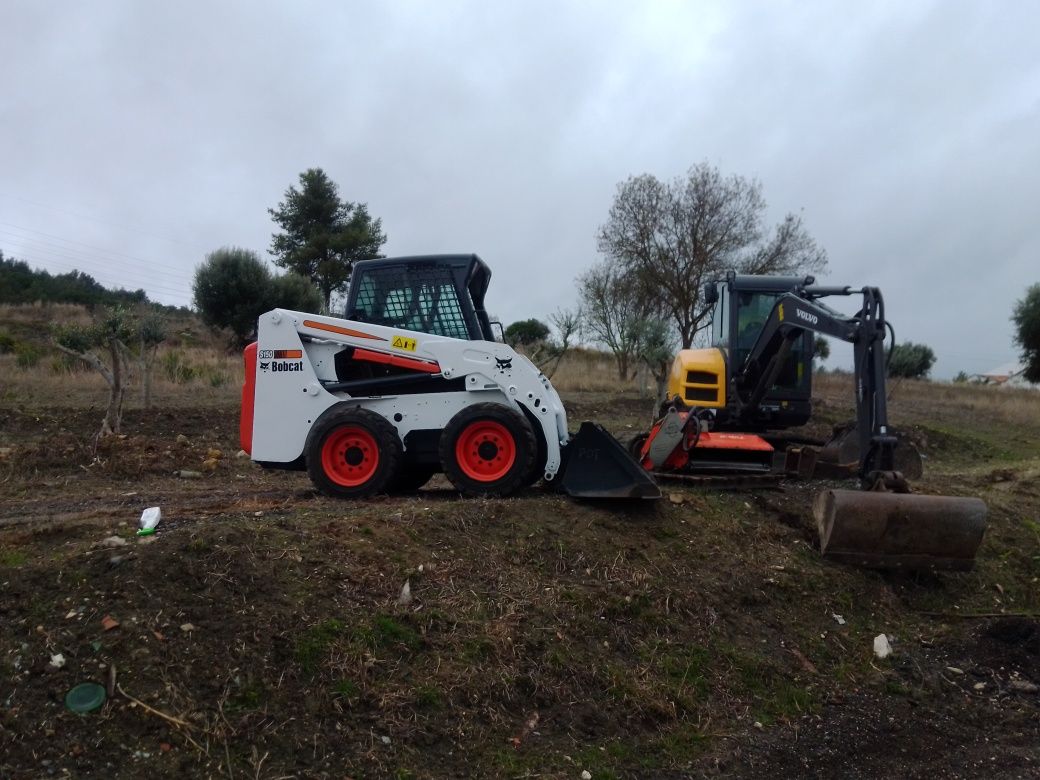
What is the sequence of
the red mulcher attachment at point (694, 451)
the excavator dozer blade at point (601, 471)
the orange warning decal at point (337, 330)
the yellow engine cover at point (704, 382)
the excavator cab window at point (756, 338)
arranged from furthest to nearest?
the excavator cab window at point (756, 338), the yellow engine cover at point (704, 382), the red mulcher attachment at point (694, 451), the orange warning decal at point (337, 330), the excavator dozer blade at point (601, 471)

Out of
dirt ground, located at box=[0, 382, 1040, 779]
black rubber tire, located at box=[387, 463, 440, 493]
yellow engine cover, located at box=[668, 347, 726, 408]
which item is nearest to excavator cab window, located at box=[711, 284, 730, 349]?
yellow engine cover, located at box=[668, 347, 726, 408]

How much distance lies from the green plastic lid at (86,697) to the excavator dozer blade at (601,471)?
379 centimetres

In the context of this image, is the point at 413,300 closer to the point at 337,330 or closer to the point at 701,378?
the point at 337,330

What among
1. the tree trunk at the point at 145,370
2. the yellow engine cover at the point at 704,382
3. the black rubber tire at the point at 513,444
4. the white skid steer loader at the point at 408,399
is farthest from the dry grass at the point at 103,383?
the black rubber tire at the point at 513,444

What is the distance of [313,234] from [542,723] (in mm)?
27543

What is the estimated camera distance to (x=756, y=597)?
6.13 metres

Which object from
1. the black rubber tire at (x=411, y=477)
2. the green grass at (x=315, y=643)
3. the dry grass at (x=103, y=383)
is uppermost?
the dry grass at (x=103, y=383)

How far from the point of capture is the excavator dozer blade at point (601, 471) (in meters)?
6.87

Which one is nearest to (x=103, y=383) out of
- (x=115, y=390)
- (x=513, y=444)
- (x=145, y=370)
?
(x=145, y=370)

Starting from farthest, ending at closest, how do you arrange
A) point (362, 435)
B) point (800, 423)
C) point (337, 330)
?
point (800, 423) < point (337, 330) < point (362, 435)

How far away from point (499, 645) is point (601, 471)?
237 centimetres

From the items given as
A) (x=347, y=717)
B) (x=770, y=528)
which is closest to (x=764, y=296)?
(x=770, y=528)

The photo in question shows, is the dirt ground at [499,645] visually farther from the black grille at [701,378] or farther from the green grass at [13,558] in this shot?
the black grille at [701,378]

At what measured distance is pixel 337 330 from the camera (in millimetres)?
7645
